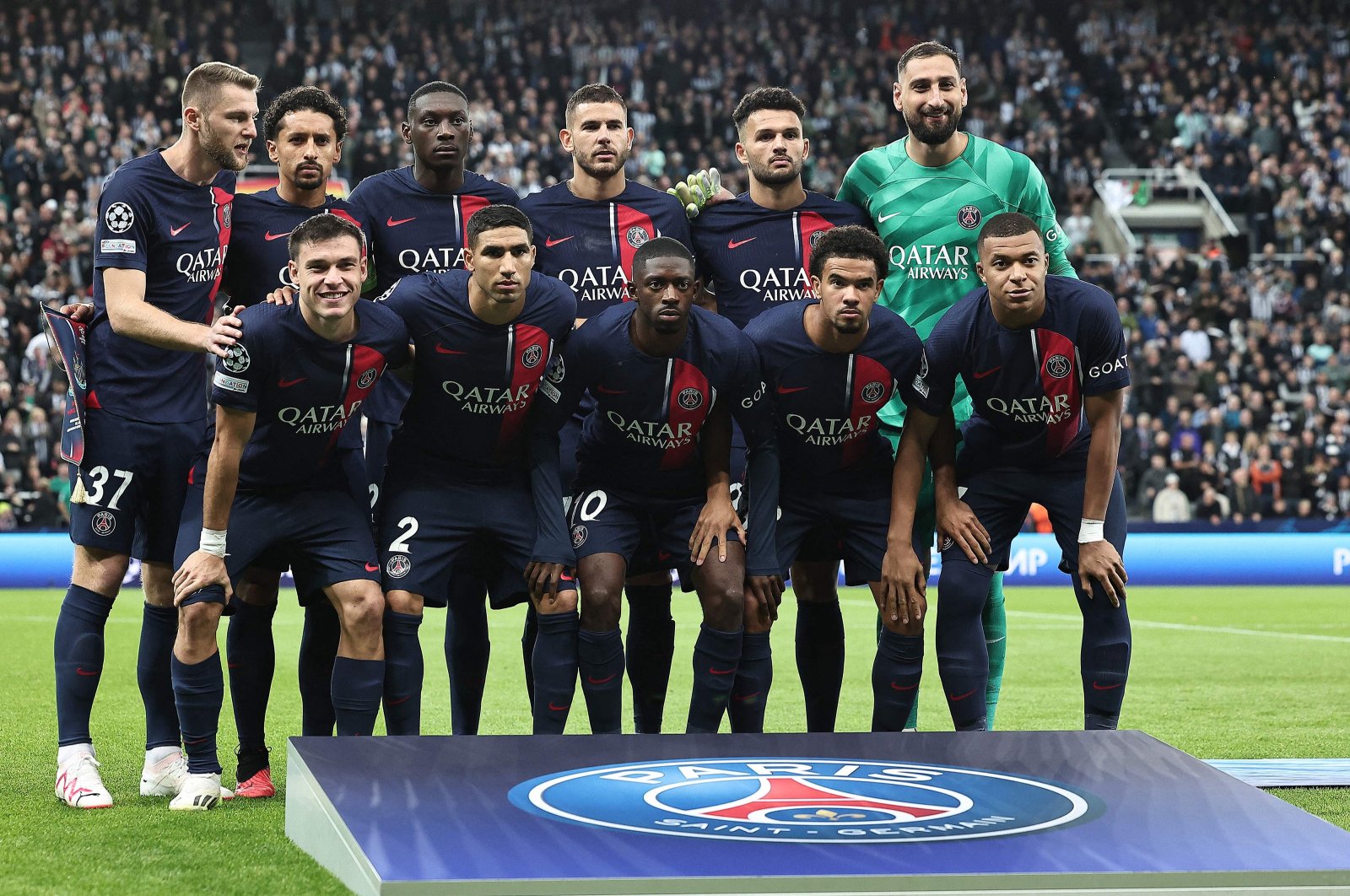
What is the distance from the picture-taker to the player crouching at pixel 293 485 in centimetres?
509

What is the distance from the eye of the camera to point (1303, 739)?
702 cm

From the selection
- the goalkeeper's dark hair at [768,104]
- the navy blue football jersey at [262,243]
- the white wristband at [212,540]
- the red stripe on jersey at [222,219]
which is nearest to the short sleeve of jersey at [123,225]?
the red stripe on jersey at [222,219]

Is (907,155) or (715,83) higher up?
(715,83)

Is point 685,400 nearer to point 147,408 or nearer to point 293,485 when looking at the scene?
point 293,485

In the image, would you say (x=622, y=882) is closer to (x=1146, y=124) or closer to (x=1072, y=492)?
(x=1072, y=492)

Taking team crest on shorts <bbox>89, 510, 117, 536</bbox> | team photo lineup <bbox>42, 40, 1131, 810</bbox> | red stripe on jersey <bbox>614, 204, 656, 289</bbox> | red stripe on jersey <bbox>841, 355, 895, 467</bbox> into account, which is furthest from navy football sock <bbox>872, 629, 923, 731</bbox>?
team crest on shorts <bbox>89, 510, 117, 536</bbox>

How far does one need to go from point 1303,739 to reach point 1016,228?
9.96 ft

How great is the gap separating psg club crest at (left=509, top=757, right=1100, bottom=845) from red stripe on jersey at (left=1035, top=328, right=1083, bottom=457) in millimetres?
1599

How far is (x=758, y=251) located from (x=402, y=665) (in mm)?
2130

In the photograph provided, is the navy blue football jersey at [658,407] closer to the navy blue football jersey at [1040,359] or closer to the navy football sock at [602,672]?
the navy football sock at [602,672]

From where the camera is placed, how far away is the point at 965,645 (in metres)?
5.64

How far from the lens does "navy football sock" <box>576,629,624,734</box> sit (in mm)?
5539

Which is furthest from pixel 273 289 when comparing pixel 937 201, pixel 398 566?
pixel 937 201

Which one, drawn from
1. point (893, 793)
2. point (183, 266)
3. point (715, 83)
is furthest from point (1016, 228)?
point (715, 83)
